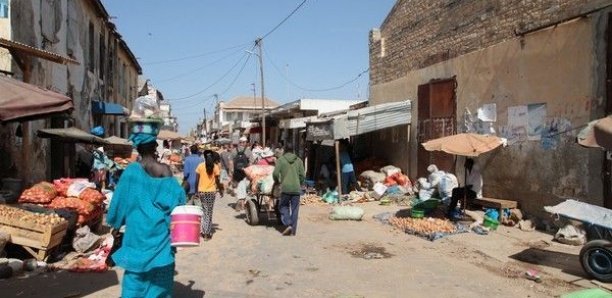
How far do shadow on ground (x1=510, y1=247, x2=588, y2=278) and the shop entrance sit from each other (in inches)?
222

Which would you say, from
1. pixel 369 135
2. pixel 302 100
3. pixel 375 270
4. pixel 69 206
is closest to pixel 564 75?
pixel 375 270

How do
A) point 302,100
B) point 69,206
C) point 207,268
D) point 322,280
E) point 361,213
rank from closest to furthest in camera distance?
point 322,280 → point 207,268 → point 69,206 → point 361,213 → point 302,100

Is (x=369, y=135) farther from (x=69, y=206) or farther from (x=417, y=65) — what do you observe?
(x=69, y=206)

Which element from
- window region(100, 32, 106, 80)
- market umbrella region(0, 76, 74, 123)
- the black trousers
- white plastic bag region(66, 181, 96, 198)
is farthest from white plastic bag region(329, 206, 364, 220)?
window region(100, 32, 106, 80)

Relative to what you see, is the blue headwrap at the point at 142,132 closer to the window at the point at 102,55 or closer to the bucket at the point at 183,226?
the bucket at the point at 183,226

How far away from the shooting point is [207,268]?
298 inches

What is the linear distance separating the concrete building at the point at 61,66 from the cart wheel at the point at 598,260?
8841mm

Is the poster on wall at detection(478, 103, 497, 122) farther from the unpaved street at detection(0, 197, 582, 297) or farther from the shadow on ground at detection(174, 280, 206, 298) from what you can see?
the shadow on ground at detection(174, 280, 206, 298)

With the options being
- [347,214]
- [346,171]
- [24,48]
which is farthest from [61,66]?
[346,171]

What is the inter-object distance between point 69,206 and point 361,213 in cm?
644

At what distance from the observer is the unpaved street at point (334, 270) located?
21.2 ft

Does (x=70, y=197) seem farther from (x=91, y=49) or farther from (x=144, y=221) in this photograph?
(x=91, y=49)

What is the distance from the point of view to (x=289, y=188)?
10.1 m

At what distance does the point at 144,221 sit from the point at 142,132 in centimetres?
74
